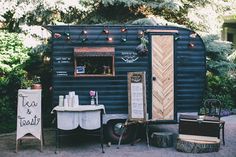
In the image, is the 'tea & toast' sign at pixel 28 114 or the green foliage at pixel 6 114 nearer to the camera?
the 'tea & toast' sign at pixel 28 114

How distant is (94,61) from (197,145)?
2.98 m

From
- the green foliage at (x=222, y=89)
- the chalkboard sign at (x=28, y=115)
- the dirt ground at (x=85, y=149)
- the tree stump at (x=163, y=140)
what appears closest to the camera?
the dirt ground at (x=85, y=149)

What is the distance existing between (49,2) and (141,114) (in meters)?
4.80

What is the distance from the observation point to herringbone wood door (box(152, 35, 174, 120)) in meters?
9.29

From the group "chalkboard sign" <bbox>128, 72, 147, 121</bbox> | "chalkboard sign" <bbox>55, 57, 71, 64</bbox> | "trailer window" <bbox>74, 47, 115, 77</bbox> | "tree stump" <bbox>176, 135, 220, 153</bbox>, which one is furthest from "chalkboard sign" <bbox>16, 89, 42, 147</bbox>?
"tree stump" <bbox>176, 135, 220, 153</bbox>

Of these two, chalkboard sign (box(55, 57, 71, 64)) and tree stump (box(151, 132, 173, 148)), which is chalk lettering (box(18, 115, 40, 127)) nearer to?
chalkboard sign (box(55, 57, 71, 64))

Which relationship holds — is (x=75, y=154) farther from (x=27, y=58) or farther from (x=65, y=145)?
(x=27, y=58)

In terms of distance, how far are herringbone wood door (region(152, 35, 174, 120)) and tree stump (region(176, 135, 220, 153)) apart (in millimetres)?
909

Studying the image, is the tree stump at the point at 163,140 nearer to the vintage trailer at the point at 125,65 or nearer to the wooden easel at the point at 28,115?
the vintage trailer at the point at 125,65

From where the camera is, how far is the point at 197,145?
27.5 feet

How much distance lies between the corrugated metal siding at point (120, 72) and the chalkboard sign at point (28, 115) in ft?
1.79

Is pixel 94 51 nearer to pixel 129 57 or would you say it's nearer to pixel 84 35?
pixel 84 35

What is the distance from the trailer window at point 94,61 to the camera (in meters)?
9.05

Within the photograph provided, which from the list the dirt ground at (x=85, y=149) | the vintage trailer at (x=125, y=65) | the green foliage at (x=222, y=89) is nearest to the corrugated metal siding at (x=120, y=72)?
the vintage trailer at (x=125, y=65)
